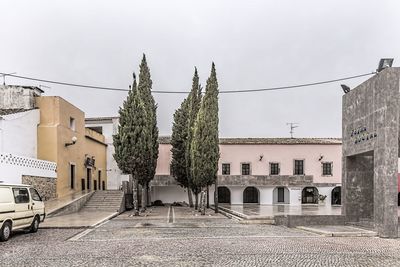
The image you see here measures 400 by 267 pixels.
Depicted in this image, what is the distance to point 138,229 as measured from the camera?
1622 centimetres

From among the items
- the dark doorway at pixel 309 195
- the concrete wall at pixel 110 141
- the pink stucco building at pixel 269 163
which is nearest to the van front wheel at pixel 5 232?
the concrete wall at pixel 110 141

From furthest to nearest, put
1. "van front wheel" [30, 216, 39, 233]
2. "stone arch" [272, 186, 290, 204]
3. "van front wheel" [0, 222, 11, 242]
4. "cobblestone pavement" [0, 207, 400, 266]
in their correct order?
"stone arch" [272, 186, 290, 204] < "van front wheel" [30, 216, 39, 233] < "van front wheel" [0, 222, 11, 242] < "cobblestone pavement" [0, 207, 400, 266]

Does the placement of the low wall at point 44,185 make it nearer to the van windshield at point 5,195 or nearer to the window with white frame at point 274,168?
the van windshield at point 5,195

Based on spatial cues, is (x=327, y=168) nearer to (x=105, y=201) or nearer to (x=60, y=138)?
(x=105, y=201)

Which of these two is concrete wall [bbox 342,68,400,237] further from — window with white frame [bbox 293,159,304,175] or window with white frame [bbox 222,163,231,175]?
window with white frame [bbox 222,163,231,175]

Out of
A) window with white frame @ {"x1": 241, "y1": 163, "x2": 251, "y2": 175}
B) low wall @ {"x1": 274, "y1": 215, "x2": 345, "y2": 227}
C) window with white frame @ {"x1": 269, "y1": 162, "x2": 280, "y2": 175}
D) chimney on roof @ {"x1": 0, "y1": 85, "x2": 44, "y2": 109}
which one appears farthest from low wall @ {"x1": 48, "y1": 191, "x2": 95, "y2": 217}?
window with white frame @ {"x1": 269, "y1": 162, "x2": 280, "y2": 175}

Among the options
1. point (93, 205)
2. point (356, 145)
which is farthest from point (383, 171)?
point (93, 205)

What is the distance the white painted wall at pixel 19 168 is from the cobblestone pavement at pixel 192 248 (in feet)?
19.0

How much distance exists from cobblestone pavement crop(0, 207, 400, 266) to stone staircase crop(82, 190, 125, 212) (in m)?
10.3

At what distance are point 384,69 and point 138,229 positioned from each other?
1047 cm

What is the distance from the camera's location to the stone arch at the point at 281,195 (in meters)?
38.5

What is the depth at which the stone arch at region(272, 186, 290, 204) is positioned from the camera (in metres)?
38.5

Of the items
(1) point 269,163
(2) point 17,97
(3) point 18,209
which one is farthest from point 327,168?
(3) point 18,209

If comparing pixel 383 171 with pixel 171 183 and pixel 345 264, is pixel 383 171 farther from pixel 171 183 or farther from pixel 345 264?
pixel 171 183
